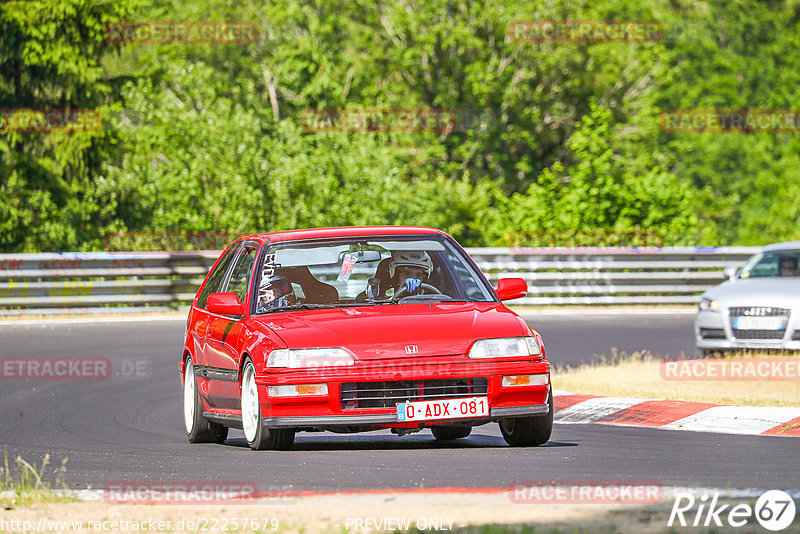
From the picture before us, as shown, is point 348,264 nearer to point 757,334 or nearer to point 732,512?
point 732,512

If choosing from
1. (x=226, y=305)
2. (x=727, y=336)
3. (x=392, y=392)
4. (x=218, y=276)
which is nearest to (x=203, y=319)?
(x=218, y=276)

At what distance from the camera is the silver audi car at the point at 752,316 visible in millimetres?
15672

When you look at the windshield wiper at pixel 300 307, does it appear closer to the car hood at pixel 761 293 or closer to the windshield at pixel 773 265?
the car hood at pixel 761 293

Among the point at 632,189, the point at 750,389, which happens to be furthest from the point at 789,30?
the point at 750,389

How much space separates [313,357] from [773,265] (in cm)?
1033

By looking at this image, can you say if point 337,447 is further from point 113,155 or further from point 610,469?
point 113,155

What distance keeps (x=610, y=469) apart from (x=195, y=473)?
2.32 metres

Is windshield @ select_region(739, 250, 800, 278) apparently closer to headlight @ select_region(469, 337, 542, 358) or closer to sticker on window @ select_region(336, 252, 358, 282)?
sticker on window @ select_region(336, 252, 358, 282)

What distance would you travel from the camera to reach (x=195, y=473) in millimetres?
8016

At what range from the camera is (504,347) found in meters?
8.64

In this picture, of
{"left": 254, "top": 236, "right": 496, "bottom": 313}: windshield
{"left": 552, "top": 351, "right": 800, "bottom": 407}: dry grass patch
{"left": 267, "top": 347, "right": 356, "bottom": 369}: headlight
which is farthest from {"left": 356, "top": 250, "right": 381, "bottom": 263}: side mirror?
{"left": 552, "top": 351, "right": 800, "bottom": 407}: dry grass patch

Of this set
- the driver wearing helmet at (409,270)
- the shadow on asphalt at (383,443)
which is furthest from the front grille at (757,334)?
the driver wearing helmet at (409,270)

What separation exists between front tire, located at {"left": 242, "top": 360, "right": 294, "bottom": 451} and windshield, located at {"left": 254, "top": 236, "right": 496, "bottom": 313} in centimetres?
61

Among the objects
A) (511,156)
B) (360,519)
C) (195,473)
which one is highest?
(360,519)
